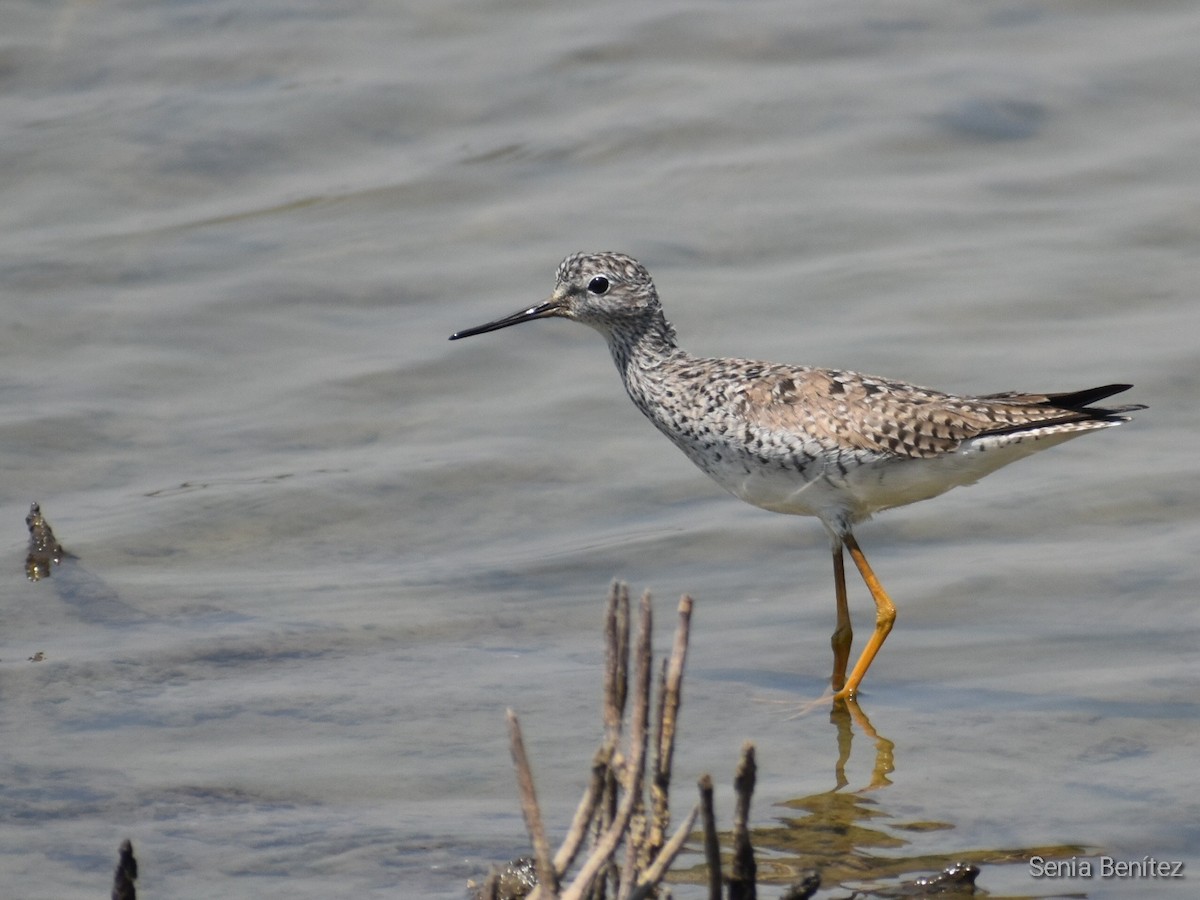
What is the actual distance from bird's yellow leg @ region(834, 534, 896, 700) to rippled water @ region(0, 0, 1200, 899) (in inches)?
4.8

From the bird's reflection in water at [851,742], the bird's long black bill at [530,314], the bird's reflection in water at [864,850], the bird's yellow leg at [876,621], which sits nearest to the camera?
the bird's reflection in water at [864,850]

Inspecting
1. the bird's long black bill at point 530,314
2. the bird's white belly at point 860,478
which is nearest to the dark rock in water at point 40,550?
the bird's long black bill at point 530,314

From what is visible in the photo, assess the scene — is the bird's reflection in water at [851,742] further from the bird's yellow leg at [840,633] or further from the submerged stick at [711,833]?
the submerged stick at [711,833]

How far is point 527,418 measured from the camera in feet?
33.1

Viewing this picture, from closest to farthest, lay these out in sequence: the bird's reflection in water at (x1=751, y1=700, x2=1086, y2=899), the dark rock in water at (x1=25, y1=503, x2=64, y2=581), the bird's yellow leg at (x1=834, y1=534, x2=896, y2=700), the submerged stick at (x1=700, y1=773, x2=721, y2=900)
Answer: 1. the submerged stick at (x1=700, y1=773, x2=721, y2=900)
2. the bird's reflection in water at (x1=751, y1=700, x2=1086, y2=899)
3. the bird's yellow leg at (x1=834, y1=534, x2=896, y2=700)
4. the dark rock in water at (x1=25, y1=503, x2=64, y2=581)

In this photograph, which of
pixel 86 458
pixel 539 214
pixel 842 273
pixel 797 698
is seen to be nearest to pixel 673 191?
pixel 539 214

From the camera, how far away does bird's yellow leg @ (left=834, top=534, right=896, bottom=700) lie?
7137 millimetres

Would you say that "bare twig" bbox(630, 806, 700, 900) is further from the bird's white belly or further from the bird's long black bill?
the bird's long black bill

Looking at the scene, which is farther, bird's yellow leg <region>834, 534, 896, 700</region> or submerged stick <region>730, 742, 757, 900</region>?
bird's yellow leg <region>834, 534, 896, 700</region>

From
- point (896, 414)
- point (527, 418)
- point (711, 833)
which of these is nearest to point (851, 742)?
point (896, 414)

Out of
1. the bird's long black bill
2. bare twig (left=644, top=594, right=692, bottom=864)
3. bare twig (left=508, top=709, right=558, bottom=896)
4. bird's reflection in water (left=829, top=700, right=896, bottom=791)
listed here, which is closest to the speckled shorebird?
bird's reflection in water (left=829, top=700, right=896, bottom=791)

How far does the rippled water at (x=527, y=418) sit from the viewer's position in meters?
6.27

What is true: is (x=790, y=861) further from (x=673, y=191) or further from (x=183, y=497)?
(x=673, y=191)

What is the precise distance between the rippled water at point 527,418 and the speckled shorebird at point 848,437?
589 millimetres
